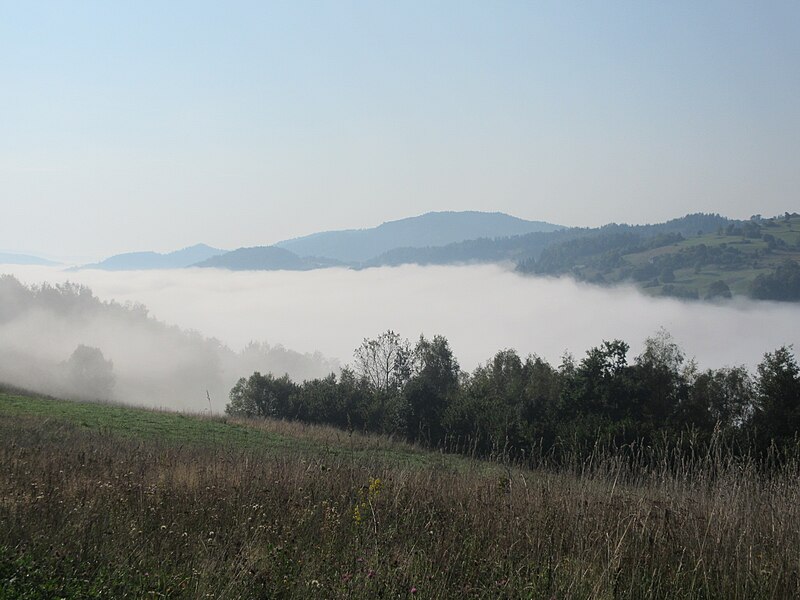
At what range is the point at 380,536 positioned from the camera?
6664 millimetres

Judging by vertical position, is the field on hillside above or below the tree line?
above

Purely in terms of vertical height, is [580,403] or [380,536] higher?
[380,536]

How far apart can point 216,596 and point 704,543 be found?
13.3 ft

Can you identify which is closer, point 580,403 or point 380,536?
point 380,536

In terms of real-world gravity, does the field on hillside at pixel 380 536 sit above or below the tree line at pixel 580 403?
above

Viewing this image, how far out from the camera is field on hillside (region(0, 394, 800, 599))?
5.38 meters

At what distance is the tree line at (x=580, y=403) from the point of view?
31.2 m

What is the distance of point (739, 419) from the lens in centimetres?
3625

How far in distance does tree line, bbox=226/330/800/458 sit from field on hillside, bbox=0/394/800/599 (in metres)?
→ 16.3

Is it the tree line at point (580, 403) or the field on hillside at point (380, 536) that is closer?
the field on hillside at point (380, 536)

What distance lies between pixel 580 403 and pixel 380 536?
36492mm

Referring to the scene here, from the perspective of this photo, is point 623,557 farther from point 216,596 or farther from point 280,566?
point 216,596

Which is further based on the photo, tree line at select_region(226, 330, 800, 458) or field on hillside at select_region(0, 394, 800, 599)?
tree line at select_region(226, 330, 800, 458)

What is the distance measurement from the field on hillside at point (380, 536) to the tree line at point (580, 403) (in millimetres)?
16266
